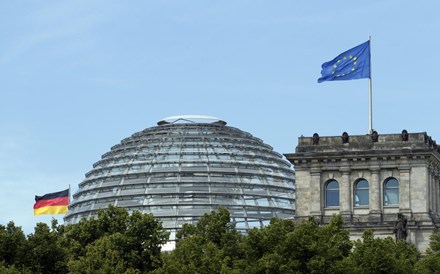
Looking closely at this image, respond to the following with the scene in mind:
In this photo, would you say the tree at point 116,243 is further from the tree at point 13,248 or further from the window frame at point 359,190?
the window frame at point 359,190

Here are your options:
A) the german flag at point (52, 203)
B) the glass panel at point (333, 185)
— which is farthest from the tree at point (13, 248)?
the german flag at point (52, 203)

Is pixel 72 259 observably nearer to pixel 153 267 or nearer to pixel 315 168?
pixel 153 267

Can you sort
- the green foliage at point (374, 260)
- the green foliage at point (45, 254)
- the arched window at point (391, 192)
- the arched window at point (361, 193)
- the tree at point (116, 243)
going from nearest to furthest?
the green foliage at point (374, 260), the tree at point (116, 243), the green foliage at point (45, 254), the arched window at point (391, 192), the arched window at point (361, 193)

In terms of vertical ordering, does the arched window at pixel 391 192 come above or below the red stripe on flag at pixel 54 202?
below

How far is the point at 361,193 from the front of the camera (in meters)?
150

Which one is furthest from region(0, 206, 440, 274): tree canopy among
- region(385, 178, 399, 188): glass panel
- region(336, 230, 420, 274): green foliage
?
region(385, 178, 399, 188): glass panel

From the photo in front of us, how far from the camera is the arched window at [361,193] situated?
149m

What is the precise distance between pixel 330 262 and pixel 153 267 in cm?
1570

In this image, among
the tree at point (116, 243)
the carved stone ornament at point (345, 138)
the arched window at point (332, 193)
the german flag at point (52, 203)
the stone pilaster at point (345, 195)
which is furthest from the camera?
the german flag at point (52, 203)

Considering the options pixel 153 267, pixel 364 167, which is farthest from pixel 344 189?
pixel 153 267

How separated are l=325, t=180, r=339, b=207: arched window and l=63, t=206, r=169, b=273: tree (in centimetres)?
1387

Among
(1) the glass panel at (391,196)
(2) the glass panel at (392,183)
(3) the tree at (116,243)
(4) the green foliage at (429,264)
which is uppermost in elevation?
(2) the glass panel at (392,183)

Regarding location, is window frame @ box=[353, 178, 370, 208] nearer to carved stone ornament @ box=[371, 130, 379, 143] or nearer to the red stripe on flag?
carved stone ornament @ box=[371, 130, 379, 143]

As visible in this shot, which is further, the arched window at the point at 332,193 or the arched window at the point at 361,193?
the arched window at the point at 332,193
